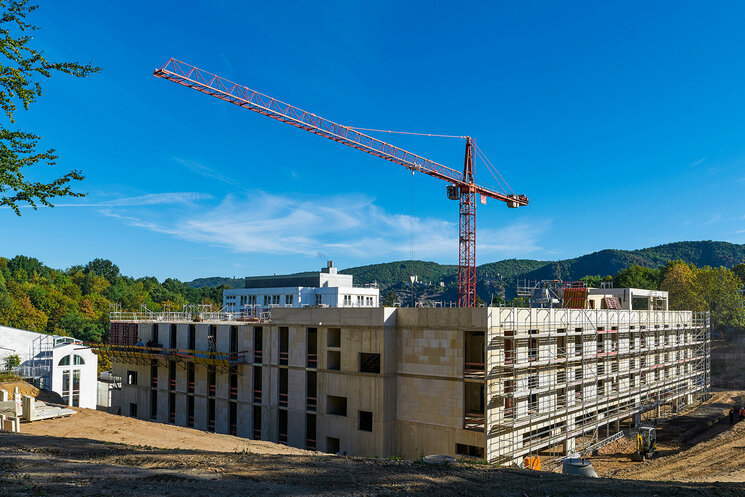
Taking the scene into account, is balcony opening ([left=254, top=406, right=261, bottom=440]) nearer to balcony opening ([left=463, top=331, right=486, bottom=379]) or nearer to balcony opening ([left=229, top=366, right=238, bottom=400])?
balcony opening ([left=229, top=366, right=238, bottom=400])

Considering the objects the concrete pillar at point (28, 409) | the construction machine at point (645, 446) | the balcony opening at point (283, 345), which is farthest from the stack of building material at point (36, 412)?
the construction machine at point (645, 446)

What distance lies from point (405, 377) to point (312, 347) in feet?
28.3

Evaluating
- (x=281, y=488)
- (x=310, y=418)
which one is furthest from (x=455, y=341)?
(x=281, y=488)

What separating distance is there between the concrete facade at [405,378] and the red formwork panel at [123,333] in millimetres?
1588

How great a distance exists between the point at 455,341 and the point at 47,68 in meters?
25.0

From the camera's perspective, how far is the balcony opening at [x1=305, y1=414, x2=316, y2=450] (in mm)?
38469

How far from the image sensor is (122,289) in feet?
539

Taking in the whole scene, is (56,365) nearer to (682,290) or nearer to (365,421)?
(365,421)

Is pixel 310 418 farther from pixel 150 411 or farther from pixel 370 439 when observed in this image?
pixel 150 411

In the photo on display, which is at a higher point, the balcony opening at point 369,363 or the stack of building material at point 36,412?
the balcony opening at point 369,363

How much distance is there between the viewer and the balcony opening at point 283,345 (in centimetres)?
4066

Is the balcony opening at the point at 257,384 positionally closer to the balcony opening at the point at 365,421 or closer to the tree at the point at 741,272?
the balcony opening at the point at 365,421

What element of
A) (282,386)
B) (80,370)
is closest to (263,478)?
(282,386)

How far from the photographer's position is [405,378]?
113ft
